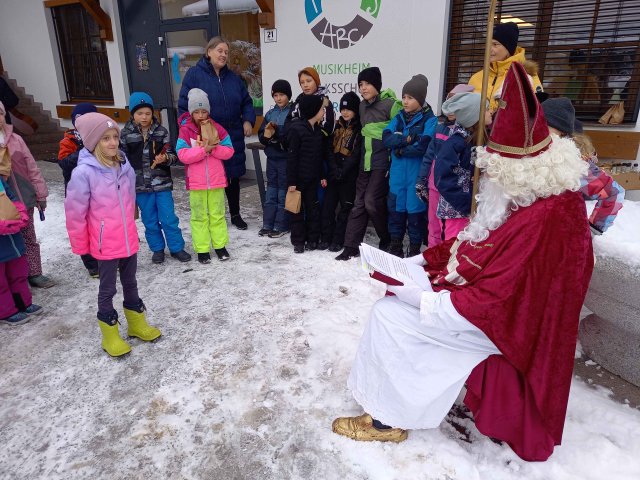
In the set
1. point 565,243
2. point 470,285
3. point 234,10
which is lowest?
point 470,285

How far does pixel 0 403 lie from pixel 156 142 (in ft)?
8.41

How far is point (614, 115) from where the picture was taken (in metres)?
4.37

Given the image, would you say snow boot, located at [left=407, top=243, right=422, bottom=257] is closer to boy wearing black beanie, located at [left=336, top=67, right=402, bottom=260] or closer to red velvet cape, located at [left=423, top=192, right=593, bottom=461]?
boy wearing black beanie, located at [left=336, top=67, right=402, bottom=260]

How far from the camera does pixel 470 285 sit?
1990mm

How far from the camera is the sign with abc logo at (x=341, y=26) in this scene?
547cm

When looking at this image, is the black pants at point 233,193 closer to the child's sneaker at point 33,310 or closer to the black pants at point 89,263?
the black pants at point 89,263

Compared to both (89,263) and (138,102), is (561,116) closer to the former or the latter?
(138,102)

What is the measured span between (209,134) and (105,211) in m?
1.63

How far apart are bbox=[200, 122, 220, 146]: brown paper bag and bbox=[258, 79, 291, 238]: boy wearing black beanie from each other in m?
0.70

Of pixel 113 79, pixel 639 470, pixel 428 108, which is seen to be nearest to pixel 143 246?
pixel 428 108

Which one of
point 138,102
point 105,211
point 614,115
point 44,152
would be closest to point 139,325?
point 105,211

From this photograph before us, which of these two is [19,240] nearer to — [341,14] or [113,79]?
[341,14]

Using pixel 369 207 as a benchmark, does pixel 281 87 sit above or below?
above

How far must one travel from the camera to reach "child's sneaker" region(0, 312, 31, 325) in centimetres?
346
